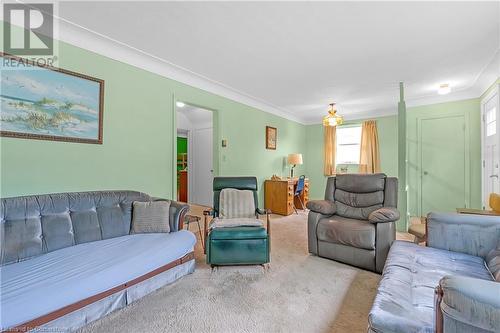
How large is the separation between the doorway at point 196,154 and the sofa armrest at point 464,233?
4.16 metres

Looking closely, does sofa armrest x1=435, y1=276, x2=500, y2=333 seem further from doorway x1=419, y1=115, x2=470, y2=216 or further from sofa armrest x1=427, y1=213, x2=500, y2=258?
doorway x1=419, y1=115, x2=470, y2=216

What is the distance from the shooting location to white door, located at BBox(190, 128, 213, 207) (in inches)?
212

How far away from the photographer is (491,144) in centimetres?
343

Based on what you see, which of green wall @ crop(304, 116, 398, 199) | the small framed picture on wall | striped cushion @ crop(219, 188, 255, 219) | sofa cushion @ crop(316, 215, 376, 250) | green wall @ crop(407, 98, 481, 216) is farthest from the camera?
green wall @ crop(304, 116, 398, 199)

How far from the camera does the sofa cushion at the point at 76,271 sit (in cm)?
122

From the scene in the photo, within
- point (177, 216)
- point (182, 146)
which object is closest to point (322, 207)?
point (177, 216)

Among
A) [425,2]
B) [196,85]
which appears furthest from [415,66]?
[196,85]

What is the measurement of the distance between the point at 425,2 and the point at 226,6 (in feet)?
5.32

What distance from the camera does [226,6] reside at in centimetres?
187

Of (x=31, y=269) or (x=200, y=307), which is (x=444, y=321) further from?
(x=31, y=269)

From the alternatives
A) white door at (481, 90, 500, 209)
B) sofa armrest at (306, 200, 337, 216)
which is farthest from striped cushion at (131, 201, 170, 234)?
white door at (481, 90, 500, 209)

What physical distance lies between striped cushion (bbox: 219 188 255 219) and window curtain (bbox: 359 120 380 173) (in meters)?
3.75

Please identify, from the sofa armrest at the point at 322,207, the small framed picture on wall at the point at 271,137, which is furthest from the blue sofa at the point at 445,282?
the small framed picture on wall at the point at 271,137

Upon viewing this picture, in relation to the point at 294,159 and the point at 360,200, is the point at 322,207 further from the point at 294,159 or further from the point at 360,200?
the point at 294,159
